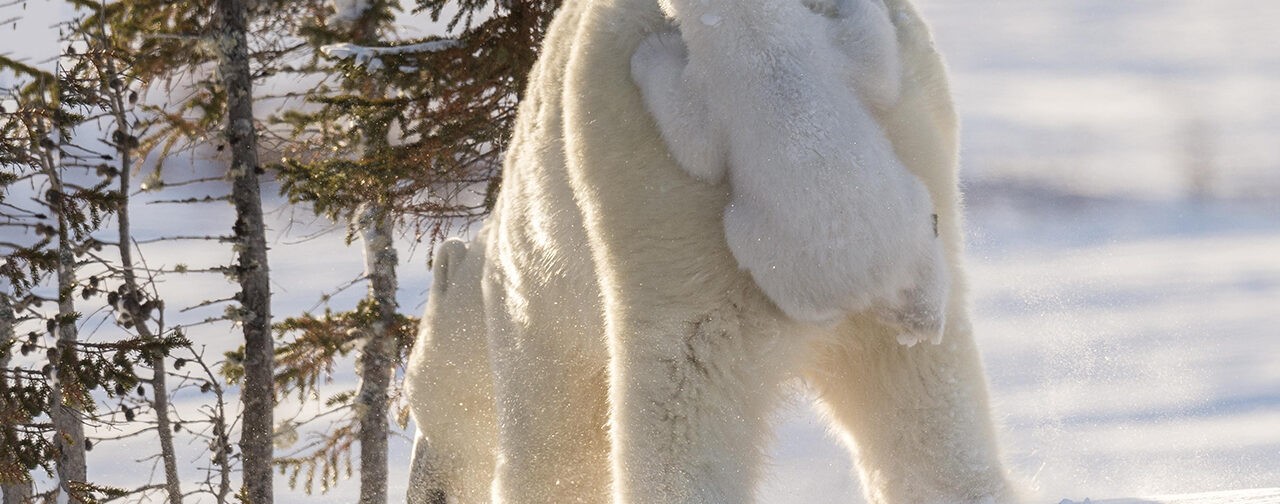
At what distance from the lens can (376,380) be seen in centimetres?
892

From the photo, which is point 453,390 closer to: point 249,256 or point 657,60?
point 657,60

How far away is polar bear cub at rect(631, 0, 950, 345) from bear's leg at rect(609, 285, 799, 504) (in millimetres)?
154

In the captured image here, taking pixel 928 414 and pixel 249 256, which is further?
pixel 249 256

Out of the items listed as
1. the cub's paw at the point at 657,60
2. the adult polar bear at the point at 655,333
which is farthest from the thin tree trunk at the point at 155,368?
the cub's paw at the point at 657,60

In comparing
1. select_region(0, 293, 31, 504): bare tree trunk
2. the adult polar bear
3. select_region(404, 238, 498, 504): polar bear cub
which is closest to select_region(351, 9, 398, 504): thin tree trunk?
A: select_region(0, 293, 31, 504): bare tree trunk

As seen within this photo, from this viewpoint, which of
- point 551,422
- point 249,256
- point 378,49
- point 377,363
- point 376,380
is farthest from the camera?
point 376,380

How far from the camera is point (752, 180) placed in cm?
255

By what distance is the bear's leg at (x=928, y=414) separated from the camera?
3072 millimetres

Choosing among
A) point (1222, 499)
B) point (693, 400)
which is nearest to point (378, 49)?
point (693, 400)

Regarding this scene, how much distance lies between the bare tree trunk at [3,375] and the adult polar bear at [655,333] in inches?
200

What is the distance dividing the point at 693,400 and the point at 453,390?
87.9 inches

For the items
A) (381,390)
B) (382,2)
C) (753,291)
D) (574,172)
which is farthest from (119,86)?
(753,291)

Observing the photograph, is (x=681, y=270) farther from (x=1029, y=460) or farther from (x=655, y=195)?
(x=1029, y=460)

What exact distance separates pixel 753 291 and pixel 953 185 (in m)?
0.72
